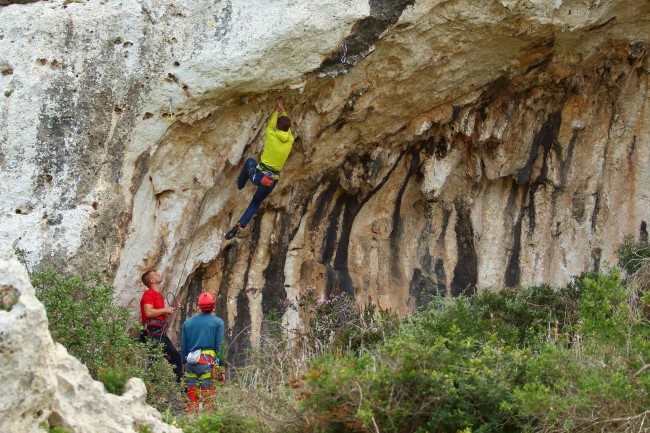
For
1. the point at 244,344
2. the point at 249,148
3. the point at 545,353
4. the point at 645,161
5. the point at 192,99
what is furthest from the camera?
the point at 645,161

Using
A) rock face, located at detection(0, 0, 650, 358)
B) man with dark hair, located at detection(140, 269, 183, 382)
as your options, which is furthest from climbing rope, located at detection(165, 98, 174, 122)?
man with dark hair, located at detection(140, 269, 183, 382)

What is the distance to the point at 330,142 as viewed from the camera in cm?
1281

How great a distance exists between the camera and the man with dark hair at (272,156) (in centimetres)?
1164

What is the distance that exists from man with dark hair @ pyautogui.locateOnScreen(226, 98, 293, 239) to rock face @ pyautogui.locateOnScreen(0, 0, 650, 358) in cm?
17

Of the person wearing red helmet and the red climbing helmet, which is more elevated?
the red climbing helmet

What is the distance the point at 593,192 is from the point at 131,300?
648 centimetres

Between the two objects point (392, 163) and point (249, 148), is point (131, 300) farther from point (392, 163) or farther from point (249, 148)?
point (392, 163)

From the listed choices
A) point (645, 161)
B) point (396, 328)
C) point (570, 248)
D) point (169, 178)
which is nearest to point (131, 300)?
point (169, 178)

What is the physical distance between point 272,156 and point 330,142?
4.23 feet

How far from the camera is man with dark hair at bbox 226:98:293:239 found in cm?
1164

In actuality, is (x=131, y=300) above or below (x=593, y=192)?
below

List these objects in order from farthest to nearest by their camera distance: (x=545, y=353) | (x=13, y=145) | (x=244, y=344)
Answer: (x=244, y=344) → (x=13, y=145) → (x=545, y=353)

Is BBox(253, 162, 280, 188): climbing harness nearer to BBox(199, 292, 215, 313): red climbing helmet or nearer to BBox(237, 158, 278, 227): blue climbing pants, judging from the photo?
BBox(237, 158, 278, 227): blue climbing pants

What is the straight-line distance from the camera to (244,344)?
1291 cm
